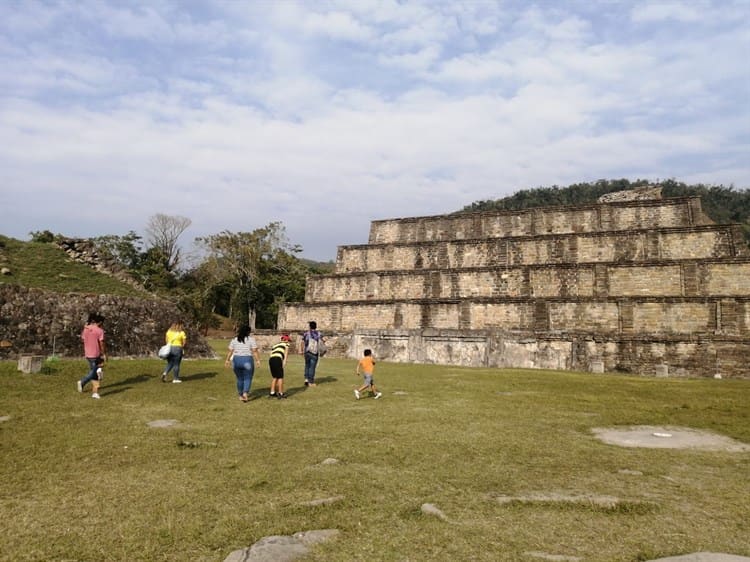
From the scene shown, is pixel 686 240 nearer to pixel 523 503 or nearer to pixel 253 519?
pixel 523 503

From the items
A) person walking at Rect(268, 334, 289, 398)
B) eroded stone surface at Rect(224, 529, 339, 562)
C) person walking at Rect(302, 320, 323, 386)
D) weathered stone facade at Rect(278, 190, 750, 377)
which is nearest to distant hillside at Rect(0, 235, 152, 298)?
person walking at Rect(302, 320, 323, 386)

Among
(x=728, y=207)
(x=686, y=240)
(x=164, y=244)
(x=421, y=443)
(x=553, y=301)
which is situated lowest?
(x=421, y=443)

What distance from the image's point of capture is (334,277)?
29578mm

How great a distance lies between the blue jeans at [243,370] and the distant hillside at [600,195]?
213 feet

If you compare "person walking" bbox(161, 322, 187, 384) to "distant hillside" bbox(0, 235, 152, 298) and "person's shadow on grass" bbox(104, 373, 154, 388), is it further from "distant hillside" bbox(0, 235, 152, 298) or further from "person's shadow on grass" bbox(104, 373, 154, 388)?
"distant hillside" bbox(0, 235, 152, 298)

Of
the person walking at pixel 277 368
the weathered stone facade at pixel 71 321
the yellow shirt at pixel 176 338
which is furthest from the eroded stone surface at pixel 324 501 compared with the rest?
the weathered stone facade at pixel 71 321

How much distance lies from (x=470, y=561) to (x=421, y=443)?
3334 mm

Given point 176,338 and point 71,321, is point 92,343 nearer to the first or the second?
point 176,338

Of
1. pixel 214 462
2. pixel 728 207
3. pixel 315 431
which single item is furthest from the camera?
pixel 728 207

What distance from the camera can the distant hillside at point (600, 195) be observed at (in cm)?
7306

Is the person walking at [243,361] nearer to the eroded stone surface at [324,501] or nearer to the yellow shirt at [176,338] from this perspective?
the yellow shirt at [176,338]

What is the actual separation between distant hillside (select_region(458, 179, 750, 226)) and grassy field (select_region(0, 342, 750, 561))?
217 ft

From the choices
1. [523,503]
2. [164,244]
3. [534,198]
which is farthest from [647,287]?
[534,198]

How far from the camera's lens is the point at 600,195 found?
75562mm
